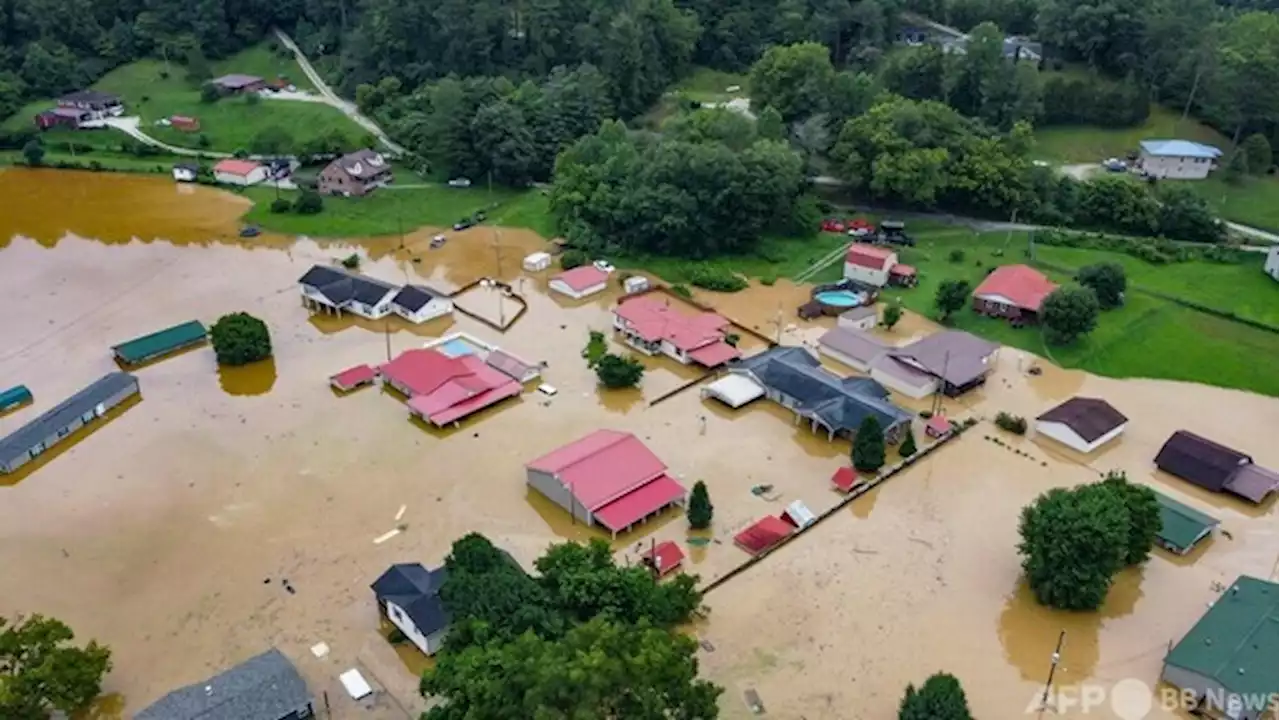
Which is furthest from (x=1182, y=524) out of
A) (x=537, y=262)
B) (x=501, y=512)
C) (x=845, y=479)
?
(x=537, y=262)

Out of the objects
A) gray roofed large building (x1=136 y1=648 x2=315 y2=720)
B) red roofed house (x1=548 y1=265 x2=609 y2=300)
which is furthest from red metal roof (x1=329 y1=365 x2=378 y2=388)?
gray roofed large building (x1=136 y1=648 x2=315 y2=720)

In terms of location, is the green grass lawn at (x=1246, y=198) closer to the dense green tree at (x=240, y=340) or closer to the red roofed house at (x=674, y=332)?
the red roofed house at (x=674, y=332)

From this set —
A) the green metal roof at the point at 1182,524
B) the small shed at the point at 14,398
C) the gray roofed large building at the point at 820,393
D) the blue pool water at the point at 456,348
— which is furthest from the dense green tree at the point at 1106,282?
the small shed at the point at 14,398

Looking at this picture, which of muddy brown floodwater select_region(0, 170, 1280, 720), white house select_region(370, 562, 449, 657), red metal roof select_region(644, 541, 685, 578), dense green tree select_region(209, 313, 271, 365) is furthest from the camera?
dense green tree select_region(209, 313, 271, 365)

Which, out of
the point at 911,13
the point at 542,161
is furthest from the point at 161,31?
the point at 911,13

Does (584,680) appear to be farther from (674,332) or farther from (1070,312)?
(1070,312)

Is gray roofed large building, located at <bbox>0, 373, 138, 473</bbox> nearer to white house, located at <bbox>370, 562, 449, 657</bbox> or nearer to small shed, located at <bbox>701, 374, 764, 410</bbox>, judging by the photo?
white house, located at <bbox>370, 562, 449, 657</bbox>
